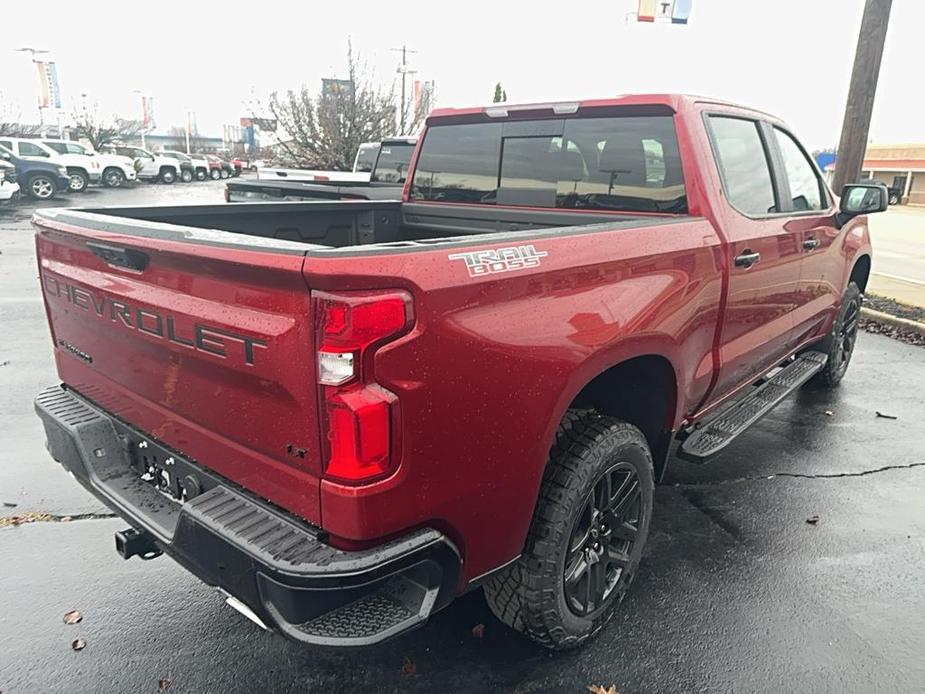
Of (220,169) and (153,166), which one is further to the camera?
(220,169)

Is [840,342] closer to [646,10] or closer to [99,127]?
[646,10]

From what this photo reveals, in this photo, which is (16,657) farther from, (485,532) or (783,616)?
(783,616)

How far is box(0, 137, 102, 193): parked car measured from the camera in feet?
78.9

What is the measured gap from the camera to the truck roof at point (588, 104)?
10.7 feet

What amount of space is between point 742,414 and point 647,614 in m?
1.40

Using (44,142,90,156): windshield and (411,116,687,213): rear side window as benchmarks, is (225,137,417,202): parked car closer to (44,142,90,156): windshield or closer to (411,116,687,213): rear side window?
(411,116,687,213): rear side window

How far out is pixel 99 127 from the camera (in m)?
50.2

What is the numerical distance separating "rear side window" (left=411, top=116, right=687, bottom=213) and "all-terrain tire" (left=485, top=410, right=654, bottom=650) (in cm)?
121

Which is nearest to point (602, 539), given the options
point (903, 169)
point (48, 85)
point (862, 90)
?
point (862, 90)

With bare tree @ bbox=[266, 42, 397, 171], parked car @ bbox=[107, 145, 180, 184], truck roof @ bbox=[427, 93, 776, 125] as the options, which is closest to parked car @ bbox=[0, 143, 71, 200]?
bare tree @ bbox=[266, 42, 397, 171]

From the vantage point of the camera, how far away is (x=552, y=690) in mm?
2516

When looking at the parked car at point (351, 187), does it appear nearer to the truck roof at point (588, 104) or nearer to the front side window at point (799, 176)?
the truck roof at point (588, 104)

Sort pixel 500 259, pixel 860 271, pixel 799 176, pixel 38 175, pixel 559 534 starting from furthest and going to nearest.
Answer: pixel 38 175 < pixel 860 271 < pixel 799 176 < pixel 559 534 < pixel 500 259

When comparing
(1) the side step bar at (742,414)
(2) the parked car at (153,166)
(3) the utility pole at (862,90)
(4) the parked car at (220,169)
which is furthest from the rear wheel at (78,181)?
(1) the side step bar at (742,414)
